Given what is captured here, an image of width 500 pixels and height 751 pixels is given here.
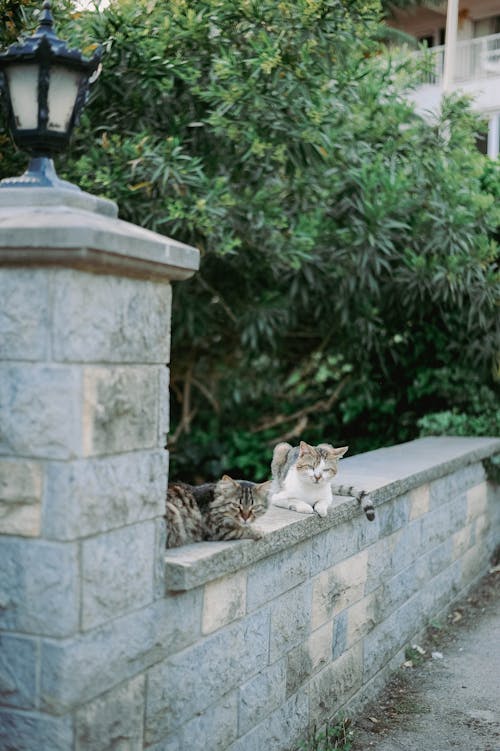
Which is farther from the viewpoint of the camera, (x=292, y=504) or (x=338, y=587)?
(x=338, y=587)

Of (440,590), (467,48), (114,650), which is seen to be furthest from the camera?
(467,48)

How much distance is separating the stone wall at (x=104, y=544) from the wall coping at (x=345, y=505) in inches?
0.6

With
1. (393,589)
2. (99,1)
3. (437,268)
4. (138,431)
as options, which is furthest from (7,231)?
(437,268)

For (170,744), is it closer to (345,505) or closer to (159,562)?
(159,562)

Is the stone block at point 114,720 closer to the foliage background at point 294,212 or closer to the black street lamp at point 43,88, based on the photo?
the black street lamp at point 43,88

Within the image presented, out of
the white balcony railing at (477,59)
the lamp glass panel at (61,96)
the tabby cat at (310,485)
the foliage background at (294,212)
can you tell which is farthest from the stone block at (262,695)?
the white balcony railing at (477,59)

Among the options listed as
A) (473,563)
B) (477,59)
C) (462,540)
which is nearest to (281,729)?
(462,540)

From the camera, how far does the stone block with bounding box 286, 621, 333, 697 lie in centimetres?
376

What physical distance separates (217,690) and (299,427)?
20.3 ft

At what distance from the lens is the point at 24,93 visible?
129 inches

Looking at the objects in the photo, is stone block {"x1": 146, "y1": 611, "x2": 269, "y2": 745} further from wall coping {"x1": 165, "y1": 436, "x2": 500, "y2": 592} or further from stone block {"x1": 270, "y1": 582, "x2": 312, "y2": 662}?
wall coping {"x1": 165, "y1": 436, "x2": 500, "y2": 592}

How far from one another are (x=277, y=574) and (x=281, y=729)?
0.67 metres

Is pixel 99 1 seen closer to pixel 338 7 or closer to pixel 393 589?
pixel 338 7

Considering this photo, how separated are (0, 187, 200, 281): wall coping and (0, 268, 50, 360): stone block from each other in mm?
45
